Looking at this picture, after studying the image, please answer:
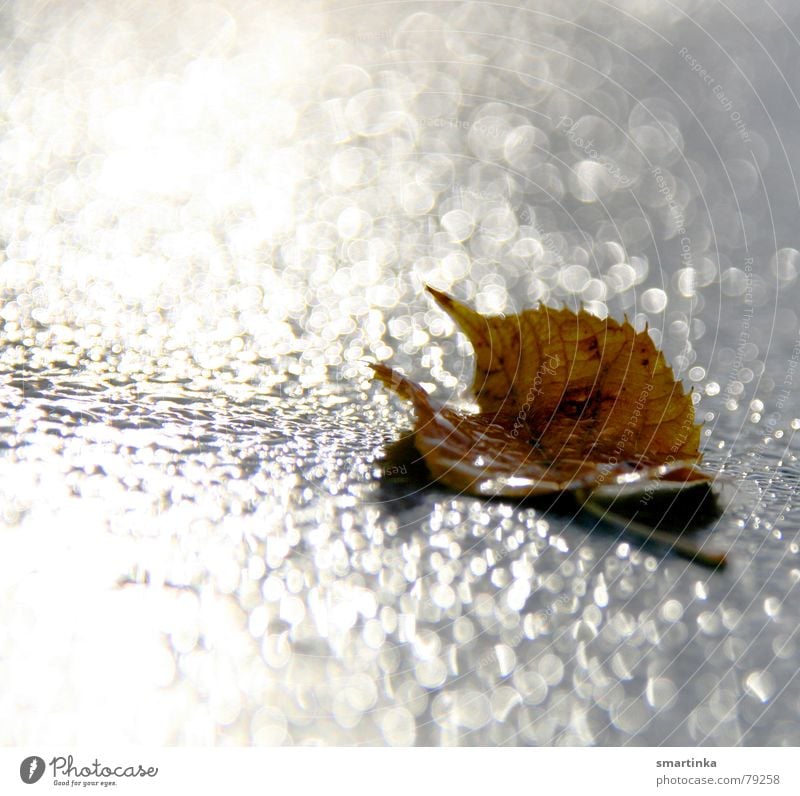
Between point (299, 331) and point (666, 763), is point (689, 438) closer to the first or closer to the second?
point (666, 763)

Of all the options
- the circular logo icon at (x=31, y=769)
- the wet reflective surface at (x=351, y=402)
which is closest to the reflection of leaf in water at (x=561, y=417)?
the wet reflective surface at (x=351, y=402)

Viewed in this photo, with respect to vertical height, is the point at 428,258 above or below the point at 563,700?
above

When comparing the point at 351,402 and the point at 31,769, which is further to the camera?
the point at 351,402

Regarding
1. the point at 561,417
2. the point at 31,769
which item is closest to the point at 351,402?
the point at 561,417

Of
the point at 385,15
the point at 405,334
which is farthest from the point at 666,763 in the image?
the point at 385,15

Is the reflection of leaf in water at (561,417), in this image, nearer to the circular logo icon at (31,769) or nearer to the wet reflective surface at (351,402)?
the wet reflective surface at (351,402)

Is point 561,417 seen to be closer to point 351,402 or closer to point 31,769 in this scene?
point 351,402
